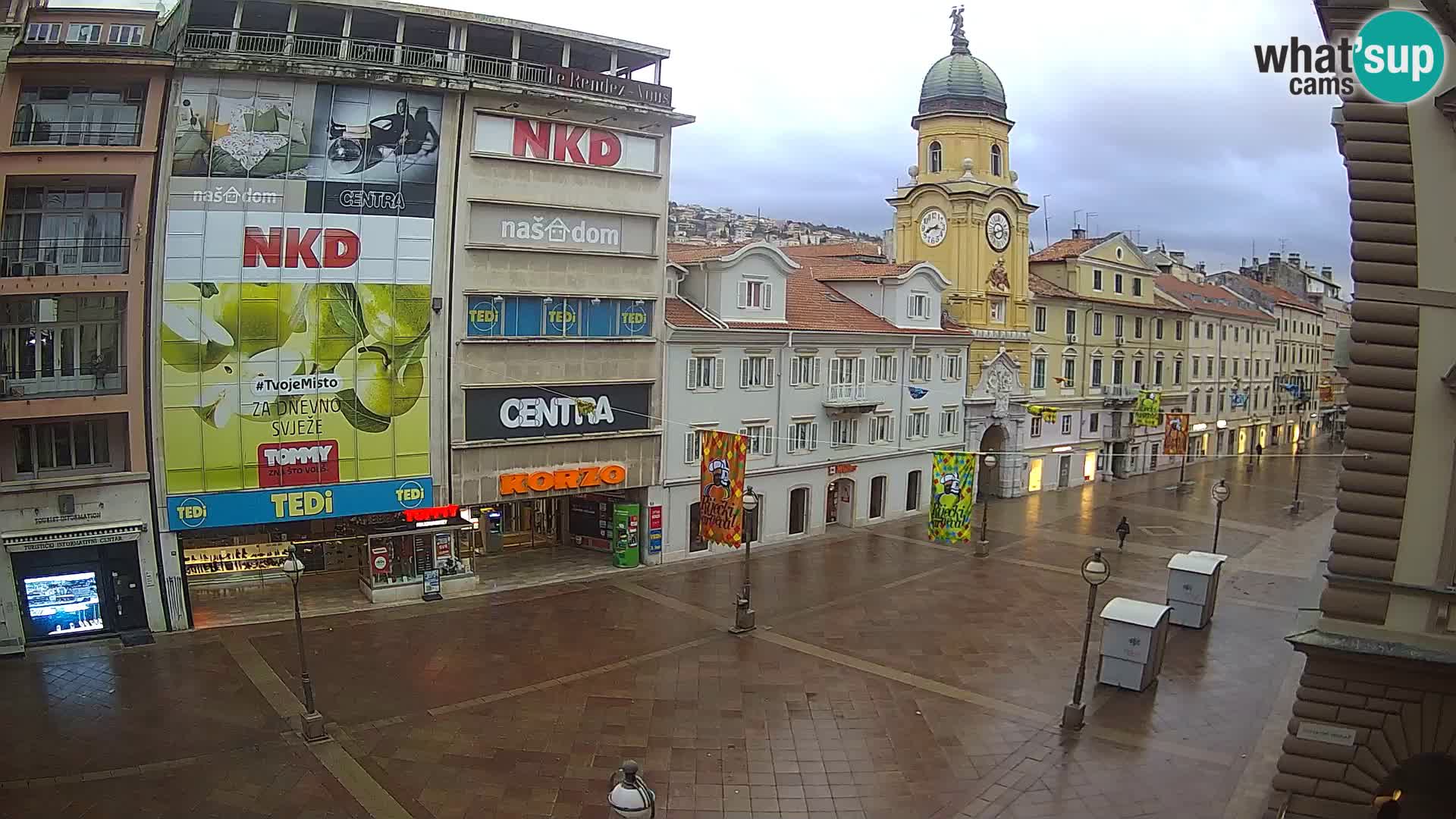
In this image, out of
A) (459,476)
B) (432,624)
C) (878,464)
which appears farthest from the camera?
(878,464)

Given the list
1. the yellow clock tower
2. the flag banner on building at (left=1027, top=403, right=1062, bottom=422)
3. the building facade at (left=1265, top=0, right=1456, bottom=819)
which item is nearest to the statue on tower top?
the yellow clock tower

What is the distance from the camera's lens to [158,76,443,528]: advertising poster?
23.8 meters

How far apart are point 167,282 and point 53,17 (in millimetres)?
6924

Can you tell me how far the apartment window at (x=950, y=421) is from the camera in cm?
4284

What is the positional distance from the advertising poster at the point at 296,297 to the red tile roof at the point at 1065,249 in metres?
36.5

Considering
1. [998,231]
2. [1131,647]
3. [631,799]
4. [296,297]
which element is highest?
[998,231]

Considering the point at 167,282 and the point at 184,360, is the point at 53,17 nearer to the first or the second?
the point at 167,282

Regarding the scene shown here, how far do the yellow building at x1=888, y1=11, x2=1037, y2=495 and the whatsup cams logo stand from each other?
104 feet

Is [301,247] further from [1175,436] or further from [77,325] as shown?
[1175,436]

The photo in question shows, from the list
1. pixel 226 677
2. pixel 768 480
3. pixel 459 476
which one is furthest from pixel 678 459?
pixel 226 677

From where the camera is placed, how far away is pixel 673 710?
62.7 feet

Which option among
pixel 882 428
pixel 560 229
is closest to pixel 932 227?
pixel 882 428

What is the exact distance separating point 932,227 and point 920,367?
856 centimetres

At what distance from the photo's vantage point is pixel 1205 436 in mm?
64438
